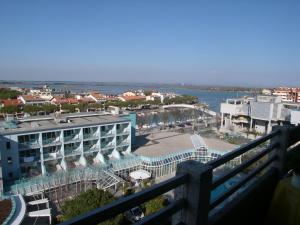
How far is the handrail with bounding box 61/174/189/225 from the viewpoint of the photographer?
116 cm

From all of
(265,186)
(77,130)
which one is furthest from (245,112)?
(265,186)

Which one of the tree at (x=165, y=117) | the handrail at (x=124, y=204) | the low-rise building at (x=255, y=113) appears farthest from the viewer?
the tree at (x=165, y=117)

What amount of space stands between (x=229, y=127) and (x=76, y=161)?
23209 millimetres

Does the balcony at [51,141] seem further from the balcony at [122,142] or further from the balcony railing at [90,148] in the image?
the balcony at [122,142]

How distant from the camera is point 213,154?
21312 millimetres

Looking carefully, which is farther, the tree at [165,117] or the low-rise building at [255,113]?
the tree at [165,117]

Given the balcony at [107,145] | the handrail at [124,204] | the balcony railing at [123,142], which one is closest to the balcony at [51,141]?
the balcony at [107,145]

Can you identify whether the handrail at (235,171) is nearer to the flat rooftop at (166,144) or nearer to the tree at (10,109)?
the flat rooftop at (166,144)

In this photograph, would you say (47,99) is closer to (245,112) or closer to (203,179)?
(245,112)

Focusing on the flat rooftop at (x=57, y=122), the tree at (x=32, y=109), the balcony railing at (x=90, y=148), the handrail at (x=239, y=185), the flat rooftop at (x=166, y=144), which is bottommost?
the flat rooftop at (x=166, y=144)

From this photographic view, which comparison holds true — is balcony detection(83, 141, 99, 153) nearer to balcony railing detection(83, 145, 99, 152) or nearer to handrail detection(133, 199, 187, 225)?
balcony railing detection(83, 145, 99, 152)

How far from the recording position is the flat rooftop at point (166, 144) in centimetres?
2383

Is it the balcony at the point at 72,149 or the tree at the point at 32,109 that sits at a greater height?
the balcony at the point at 72,149

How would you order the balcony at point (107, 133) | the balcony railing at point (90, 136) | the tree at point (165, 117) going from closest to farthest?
the balcony railing at point (90, 136)
the balcony at point (107, 133)
the tree at point (165, 117)
